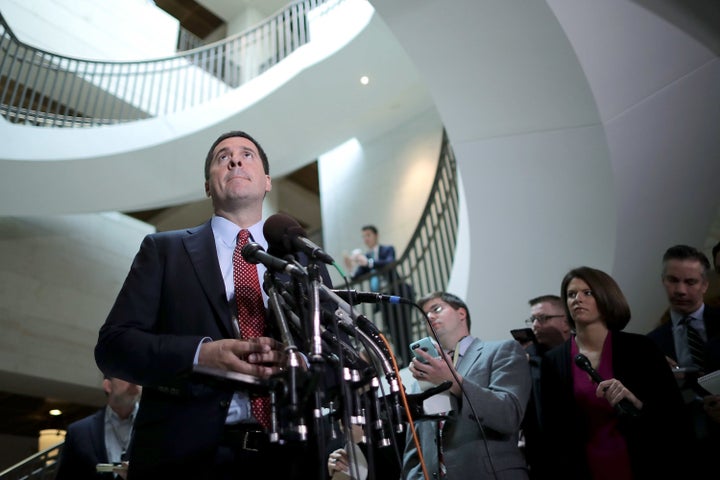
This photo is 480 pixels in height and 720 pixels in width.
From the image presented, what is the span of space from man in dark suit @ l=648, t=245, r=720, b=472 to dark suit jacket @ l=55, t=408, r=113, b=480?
10.5ft

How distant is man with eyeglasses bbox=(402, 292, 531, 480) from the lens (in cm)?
246

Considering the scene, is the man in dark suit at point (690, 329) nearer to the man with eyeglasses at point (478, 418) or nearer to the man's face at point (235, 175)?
the man with eyeglasses at point (478, 418)

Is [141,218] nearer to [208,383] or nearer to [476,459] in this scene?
[476,459]

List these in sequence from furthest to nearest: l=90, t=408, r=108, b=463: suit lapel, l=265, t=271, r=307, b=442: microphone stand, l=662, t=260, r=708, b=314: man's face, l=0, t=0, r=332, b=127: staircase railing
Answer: l=0, t=0, r=332, b=127: staircase railing → l=90, t=408, r=108, b=463: suit lapel → l=662, t=260, r=708, b=314: man's face → l=265, t=271, r=307, b=442: microphone stand

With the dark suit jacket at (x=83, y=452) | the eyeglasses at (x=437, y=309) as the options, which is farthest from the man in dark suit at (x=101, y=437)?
the eyeglasses at (x=437, y=309)

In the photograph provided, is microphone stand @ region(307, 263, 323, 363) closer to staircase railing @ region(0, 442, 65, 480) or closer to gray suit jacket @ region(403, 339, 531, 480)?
gray suit jacket @ region(403, 339, 531, 480)

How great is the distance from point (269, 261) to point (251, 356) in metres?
0.27

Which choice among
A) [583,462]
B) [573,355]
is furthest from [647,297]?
[583,462]

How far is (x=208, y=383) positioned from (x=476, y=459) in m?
1.66

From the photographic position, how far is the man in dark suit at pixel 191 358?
1.46 m

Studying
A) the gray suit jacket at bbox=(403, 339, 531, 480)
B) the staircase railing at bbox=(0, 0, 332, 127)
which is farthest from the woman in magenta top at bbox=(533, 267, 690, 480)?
the staircase railing at bbox=(0, 0, 332, 127)

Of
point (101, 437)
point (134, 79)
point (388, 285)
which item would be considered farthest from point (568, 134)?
point (134, 79)

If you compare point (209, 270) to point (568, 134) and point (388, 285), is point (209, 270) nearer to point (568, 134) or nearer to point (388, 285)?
point (568, 134)

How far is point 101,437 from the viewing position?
3.89 meters
